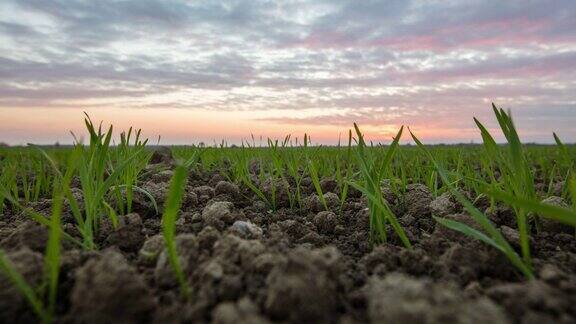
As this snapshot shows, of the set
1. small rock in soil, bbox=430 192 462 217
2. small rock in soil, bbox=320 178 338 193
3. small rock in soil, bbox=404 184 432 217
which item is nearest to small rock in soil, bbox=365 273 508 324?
small rock in soil, bbox=430 192 462 217

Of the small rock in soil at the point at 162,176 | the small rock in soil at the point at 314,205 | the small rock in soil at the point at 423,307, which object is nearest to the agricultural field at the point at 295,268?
the small rock in soil at the point at 423,307

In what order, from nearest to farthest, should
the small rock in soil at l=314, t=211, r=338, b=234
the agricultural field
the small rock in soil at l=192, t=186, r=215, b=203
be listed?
the agricultural field, the small rock in soil at l=314, t=211, r=338, b=234, the small rock in soil at l=192, t=186, r=215, b=203

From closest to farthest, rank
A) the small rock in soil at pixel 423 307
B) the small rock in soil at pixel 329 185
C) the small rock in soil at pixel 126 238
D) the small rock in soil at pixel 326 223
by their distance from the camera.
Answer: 1. the small rock in soil at pixel 423 307
2. the small rock in soil at pixel 126 238
3. the small rock in soil at pixel 326 223
4. the small rock in soil at pixel 329 185

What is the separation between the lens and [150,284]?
1.17 metres

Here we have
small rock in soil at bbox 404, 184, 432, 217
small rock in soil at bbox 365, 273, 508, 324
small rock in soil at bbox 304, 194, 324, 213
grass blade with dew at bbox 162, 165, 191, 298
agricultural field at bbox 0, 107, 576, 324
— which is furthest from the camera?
small rock in soil at bbox 304, 194, 324, 213

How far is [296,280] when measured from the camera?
0.88 m

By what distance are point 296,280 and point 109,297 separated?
0.38 metres

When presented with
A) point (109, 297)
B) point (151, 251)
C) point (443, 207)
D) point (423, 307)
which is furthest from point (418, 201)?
point (109, 297)

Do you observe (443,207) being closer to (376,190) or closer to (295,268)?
(376,190)

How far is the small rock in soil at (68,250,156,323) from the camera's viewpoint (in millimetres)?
911

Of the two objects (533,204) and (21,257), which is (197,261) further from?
(533,204)

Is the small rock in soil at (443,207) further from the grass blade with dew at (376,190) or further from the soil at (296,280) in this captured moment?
the grass blade with dew at (376,190)

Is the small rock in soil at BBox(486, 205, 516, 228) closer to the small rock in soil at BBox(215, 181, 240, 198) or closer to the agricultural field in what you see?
the agricultural field

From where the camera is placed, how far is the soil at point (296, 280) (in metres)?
0.83
